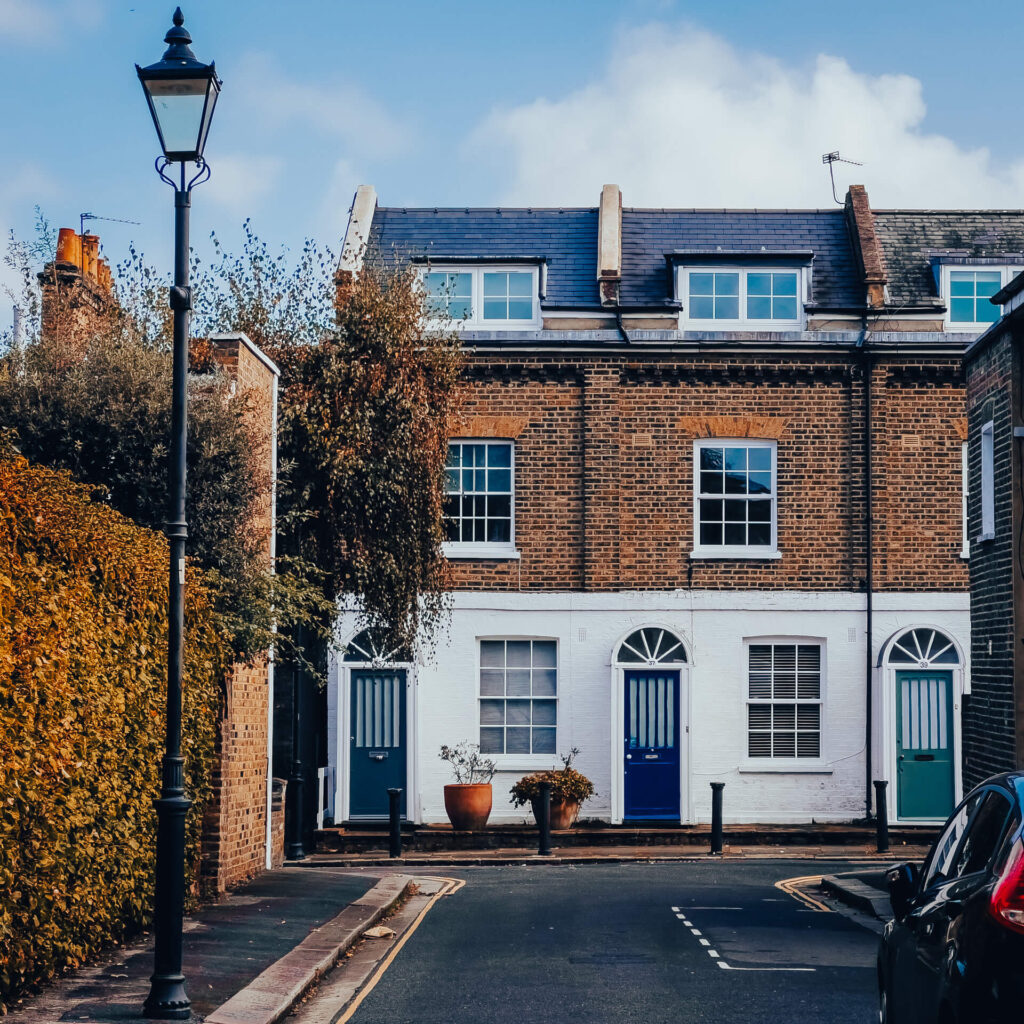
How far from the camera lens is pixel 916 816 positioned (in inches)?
1001

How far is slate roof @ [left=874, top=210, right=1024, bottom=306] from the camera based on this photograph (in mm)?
26859

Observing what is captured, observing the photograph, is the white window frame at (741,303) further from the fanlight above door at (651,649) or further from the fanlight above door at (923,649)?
the fanlight above door at (923,649)

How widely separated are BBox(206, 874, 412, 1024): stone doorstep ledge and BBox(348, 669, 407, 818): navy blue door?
9934 millimetres

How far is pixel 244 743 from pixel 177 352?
7.40 m

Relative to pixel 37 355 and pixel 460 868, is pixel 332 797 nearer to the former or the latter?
pixel 460 868

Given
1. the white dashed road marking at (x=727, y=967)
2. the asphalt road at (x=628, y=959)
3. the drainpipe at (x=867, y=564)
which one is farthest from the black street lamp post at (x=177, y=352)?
the drainpipe at (x=867, y=564)

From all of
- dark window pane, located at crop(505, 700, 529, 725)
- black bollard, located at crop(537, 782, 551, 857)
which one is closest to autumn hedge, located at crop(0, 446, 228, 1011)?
black bollard, located at crop(537, 782, 551, 857)

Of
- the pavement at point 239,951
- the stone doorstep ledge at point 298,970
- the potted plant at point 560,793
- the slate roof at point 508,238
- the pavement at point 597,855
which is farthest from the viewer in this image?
the slate roof at point 508,238

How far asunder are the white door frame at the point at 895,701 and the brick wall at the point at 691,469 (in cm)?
100

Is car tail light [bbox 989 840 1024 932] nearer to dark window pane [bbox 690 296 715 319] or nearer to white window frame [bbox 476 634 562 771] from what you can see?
white window frame [bbox 476 634 562 771]

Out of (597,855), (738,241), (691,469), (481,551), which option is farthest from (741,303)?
(597,855)

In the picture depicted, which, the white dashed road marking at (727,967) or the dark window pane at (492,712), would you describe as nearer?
the white dashed road marking at (727,967)

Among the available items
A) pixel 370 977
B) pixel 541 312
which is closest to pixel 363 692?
pixel 541 312

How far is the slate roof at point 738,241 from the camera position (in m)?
26.9
